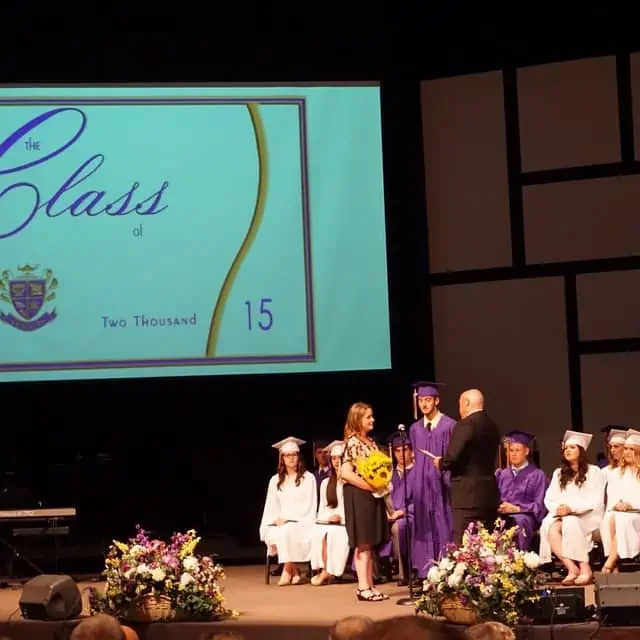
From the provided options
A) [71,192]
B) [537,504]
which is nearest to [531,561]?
[537,504]

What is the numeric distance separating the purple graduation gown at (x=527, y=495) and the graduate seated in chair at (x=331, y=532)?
114 centimetres

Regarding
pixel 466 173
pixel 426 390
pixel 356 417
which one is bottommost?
pixel 356 417

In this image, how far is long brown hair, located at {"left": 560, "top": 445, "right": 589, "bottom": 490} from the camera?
7.72 m

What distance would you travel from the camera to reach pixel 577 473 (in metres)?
7.73

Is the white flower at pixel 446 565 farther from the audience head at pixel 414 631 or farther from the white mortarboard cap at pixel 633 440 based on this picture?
the audience head at pixel 414 631

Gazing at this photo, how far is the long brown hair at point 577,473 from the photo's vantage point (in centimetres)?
772

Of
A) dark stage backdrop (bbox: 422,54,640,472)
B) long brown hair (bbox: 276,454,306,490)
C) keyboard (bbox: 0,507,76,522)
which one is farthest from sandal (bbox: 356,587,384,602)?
dark stage backdrop (bbox: 422,54,640,472)

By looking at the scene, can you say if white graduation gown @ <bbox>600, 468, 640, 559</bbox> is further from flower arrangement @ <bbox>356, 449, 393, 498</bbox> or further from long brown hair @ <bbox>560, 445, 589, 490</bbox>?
flower arrangement @ <bbox>356, 449, 393, 498</bbox>

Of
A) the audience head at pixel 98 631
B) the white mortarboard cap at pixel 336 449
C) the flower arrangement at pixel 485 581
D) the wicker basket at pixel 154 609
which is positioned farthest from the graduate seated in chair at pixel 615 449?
the audience head at pixel 98 631

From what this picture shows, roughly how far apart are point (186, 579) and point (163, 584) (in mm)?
150

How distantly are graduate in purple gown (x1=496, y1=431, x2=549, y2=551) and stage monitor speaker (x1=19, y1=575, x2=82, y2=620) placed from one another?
121 inches

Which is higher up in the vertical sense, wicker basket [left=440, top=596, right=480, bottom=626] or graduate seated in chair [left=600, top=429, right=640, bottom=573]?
graduate seated in chair [left=600, top=429, right=640, bottom=573]

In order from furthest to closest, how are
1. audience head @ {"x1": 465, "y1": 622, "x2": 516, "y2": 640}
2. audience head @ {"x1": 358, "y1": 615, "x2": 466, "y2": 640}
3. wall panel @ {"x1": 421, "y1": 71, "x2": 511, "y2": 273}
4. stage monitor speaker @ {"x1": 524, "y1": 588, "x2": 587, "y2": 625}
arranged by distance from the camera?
wall panel @ {"x1": 421, "y1": 71, "x2": 511, "y2": 273}
stage monitor speaker @ {"x1": 524, "y1": 588, "x2": 587, "y2": 625}
audience head @ {"x1": 465, "y1": 622, "x2": 516, "y2": 640}
audience head @ {"x1": 358, "y1": 615, "x2": 466, "y2": 640}

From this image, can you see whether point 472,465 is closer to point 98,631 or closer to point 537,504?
point 537,504
